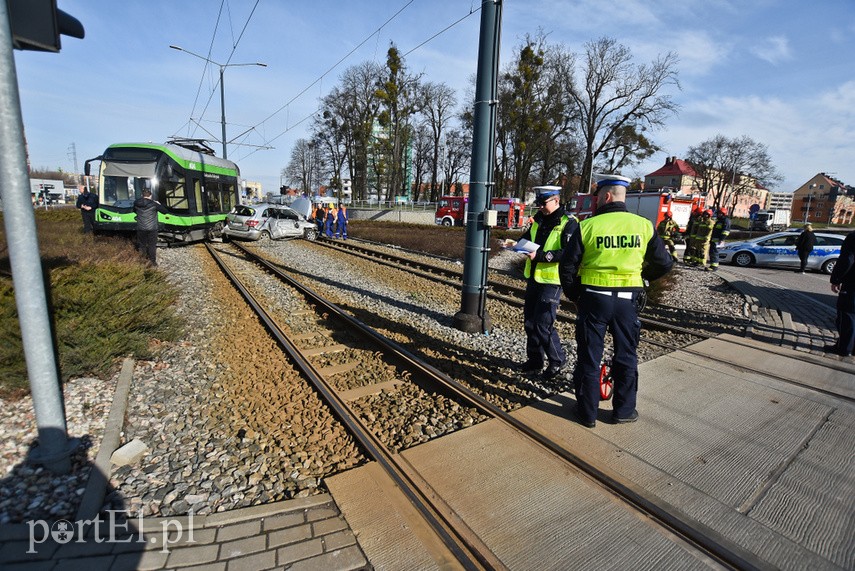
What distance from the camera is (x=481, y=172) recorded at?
20.2 feet

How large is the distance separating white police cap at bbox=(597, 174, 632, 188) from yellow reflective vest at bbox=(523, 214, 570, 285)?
26.0 inches

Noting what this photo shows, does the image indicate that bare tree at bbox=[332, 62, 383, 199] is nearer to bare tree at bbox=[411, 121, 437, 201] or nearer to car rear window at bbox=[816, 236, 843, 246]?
bare tree at bbox=[411, 121, 437, 201]

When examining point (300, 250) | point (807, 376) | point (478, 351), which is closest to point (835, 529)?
point (807, 376)

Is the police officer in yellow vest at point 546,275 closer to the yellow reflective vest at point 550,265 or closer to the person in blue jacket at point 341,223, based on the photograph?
the yellow reflective vest at point 550,265

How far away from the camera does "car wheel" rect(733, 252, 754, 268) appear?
1552 centimetres

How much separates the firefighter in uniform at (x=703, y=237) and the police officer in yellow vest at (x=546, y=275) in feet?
37.3

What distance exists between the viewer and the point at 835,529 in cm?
250

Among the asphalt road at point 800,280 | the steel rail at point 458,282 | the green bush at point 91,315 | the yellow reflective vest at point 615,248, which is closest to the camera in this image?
the yellow reflective vest at point 615,248

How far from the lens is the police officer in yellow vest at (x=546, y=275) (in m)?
4.23

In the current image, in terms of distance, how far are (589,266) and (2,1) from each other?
4127mm

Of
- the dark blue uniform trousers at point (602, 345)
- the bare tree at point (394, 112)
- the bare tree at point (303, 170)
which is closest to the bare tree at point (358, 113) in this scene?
the bare tree at point (394, 112)

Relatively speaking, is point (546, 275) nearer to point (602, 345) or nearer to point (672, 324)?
point (602, 345)

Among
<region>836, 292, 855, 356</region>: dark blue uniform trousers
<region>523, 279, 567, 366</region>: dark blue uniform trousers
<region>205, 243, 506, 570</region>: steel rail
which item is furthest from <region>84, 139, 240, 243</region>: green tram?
<region>836, 292, 855, 356</region>: dark blue uniform trousers

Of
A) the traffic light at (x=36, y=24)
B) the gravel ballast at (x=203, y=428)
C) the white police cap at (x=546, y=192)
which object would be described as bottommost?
the gravel ballast at (x=203, y=428)
